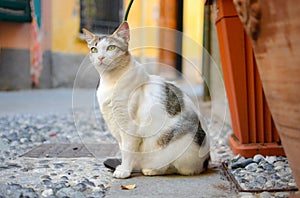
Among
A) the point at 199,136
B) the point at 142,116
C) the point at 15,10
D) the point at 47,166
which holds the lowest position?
the point at 47,166

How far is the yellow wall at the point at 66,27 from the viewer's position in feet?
20.5

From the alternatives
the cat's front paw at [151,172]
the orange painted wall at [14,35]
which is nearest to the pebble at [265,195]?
the cat's front paw at [151,172]

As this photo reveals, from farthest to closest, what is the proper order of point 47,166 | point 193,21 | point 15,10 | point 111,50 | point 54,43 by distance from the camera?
point 54,43 < point 193,21 < point 15,10 < point 47,166 < point 111,50

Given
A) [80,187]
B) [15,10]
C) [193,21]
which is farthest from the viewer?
[193,21]

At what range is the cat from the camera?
1.38m

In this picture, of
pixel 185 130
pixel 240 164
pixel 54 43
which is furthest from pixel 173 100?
pixel 54 43

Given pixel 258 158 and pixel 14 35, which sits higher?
pixel 14 35

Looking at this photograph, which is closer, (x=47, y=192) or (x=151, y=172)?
(x=47, y=192)

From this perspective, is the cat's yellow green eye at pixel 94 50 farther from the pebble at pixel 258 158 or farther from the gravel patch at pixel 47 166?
the pebble at pixel 258 158

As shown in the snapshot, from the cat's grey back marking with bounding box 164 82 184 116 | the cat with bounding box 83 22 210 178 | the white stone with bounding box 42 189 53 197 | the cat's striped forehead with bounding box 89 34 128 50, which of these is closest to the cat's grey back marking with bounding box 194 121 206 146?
the cat with bounding box 83 22 210 178

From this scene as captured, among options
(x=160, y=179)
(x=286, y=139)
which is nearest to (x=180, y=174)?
(x=160, y=179)

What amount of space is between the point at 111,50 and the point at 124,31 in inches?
3.5

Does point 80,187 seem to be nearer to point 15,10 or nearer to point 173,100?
Answer: point 173,100

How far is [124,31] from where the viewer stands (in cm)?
139
